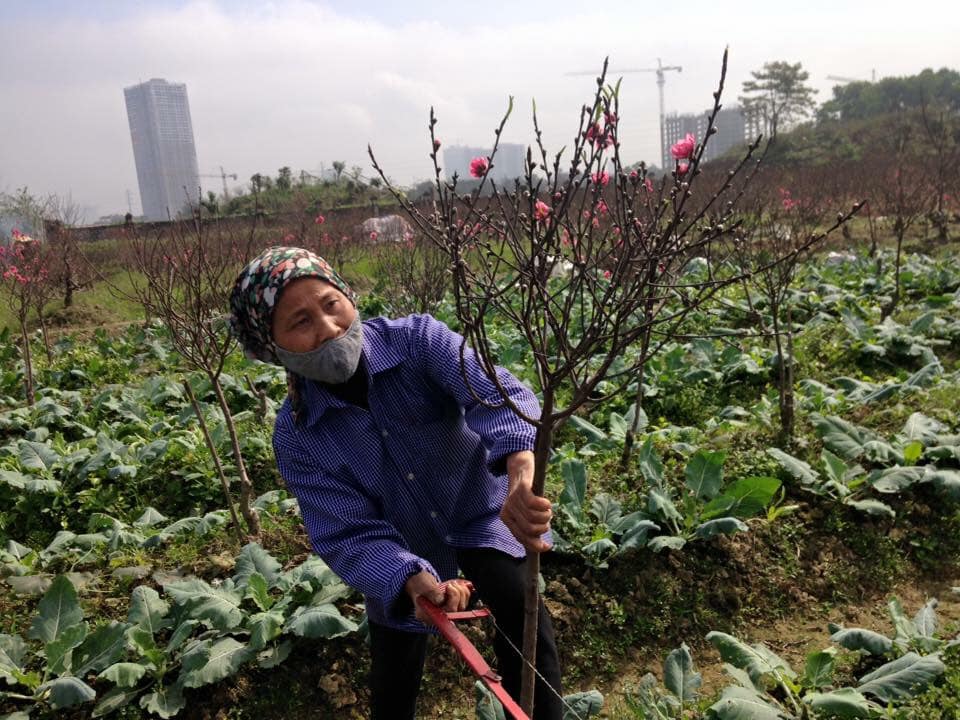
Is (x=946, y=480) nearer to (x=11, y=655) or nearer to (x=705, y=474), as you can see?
(x=705, y=474)

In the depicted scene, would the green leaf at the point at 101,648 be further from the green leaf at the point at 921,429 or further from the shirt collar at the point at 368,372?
the green leaf at the point at 921,429

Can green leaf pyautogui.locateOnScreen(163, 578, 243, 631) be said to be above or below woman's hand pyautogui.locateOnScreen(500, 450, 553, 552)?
below

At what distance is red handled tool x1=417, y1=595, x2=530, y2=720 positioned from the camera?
4.80 feet

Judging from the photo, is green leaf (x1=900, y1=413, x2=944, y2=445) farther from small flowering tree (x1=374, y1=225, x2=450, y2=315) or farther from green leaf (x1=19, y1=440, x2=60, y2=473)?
green leaf (x1=19, y1=440, x2=60, y2=473)

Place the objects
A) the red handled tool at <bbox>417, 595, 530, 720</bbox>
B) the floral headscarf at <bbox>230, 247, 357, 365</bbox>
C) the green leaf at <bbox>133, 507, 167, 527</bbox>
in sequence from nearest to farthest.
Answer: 1. the red handled tool at <bbox>417, 595, 530, 720</bbox>
2. the floral headscarf at <bbox>230, 247, 357, 365</bbox>
3. the green leaf at <bbox>133, 507, 167, 527</bbox>

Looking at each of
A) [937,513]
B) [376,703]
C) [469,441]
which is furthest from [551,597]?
[937,513]

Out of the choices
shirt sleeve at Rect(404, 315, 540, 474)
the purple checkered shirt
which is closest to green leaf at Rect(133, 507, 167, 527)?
the purple checkered shirt

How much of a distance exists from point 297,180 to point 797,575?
3308cm

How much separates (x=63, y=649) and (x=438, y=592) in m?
2.16

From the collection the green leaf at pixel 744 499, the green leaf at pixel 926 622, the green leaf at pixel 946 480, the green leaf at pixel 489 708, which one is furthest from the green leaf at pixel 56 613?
the green leaf at pixel 946 480

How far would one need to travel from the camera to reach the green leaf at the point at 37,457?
5008mm

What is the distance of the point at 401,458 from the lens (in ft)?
6.72

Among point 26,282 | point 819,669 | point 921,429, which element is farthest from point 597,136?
point 26,282

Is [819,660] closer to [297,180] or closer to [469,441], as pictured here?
[469,441]
